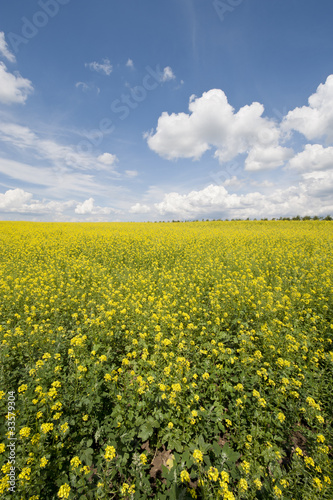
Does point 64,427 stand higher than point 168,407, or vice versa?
point 64,427

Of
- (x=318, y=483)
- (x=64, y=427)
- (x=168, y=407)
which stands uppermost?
(x=64, y=427)

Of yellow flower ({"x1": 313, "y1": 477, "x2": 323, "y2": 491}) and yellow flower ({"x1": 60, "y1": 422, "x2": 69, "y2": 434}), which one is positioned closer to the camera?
yellow flower ({"x1": 313, "y1": 477, "x2": 323, "y2": 491})

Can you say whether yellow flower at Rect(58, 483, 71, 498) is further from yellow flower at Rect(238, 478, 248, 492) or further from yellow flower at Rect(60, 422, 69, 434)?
yellow flower at Rect(238, 478, 248, 492)

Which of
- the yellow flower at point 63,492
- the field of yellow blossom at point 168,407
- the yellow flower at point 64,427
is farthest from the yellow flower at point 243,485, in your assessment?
the yellow flower at point 64,427

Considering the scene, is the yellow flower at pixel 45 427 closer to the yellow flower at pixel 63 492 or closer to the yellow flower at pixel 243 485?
the yellow flower at pixel 63 492

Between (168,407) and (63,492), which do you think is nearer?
(63,492)

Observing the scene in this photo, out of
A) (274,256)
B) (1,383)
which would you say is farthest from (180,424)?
(274,256)

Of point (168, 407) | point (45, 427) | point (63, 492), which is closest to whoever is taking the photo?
point (63, 492)

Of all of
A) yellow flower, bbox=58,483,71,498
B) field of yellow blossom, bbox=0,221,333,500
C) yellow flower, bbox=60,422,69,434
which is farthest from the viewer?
yellow flower, bbox=60,422,69,434

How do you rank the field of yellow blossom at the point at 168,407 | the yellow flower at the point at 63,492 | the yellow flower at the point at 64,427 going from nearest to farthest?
the yellow flower at the point at 63,492, the field of yellow blossom at the point at 168,407, the yellow flower at the point at 64,427

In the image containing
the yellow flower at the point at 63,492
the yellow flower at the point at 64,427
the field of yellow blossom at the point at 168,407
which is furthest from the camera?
the yellow flower at the point at 64,427

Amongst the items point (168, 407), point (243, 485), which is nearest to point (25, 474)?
point (168, 407)

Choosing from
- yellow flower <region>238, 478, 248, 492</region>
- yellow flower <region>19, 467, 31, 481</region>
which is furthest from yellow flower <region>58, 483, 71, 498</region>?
yellow flower <region>238, 478, 248, 492</region>

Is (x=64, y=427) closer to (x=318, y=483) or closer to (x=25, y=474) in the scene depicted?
(x=25, y=474)
